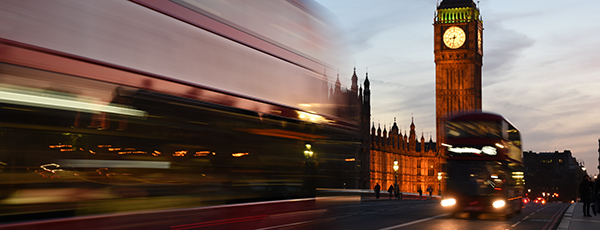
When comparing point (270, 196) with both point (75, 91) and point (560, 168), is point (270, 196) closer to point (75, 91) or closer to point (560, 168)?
point (75, 91)

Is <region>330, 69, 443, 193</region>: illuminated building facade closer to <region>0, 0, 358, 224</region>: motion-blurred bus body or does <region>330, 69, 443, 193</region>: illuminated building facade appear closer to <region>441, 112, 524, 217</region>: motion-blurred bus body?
<region>441, 112, 524, 217</region>: motion-blurred bus body

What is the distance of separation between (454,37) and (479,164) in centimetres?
6056

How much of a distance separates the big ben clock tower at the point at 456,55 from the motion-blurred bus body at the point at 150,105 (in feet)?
225

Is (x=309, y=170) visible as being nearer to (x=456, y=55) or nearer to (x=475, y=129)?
(x=475, y=129)

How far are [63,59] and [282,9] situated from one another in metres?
2.51

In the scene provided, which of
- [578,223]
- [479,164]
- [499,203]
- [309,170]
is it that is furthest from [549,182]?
[309,170]

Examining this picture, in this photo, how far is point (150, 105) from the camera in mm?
3393

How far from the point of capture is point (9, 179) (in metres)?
2.62

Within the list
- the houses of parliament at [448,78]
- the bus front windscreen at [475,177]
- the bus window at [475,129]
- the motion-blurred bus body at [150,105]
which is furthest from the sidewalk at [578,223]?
the houses of parliament at [448,78]

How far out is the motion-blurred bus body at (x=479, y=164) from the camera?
14.8m

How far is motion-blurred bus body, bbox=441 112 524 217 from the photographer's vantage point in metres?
14.8

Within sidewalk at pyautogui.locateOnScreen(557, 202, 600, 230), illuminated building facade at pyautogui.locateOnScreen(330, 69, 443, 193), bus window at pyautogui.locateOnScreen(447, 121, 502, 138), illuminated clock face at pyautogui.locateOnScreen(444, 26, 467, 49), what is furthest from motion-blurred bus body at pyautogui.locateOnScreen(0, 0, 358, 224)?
illuminated clock face at pyautogui.locateOnScreen(444, 26, 467, 49)

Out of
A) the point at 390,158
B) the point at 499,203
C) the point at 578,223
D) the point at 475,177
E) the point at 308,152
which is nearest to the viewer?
the point at 308,152

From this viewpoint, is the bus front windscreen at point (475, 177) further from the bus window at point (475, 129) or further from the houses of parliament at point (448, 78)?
the houses of parliament at point (448, 78)
